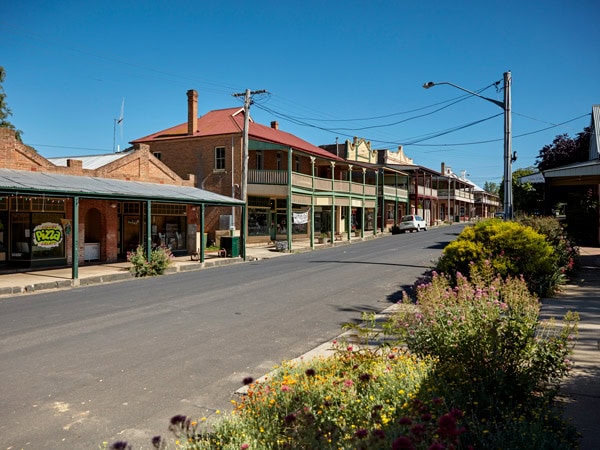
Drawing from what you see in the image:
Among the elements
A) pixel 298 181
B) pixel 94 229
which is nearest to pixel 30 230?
pixel 94 229

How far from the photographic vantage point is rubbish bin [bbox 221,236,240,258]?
23.9 m

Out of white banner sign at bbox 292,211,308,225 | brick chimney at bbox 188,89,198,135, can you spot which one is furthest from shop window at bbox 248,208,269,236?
brick chimney at bbox 188,89,198,135

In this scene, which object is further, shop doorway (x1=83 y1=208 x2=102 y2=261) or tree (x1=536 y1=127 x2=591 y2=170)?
tree (x1=536 y1=127 x2=591 y2=170)

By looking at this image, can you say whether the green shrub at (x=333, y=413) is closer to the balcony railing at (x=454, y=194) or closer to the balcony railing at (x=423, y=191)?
the balcony railing at (x=423, y=191)

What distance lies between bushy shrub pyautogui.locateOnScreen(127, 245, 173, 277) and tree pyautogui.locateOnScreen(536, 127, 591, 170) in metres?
29.8

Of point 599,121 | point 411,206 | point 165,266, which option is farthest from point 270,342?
point 411,206

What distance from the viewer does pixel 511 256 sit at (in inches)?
431

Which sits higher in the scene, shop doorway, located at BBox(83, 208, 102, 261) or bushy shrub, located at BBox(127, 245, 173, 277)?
shop doorway, located at BBox(83, 208, 102, 261)

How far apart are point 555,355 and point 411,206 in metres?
56.4

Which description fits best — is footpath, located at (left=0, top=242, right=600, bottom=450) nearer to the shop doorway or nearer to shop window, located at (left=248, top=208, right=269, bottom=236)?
the shop doorway

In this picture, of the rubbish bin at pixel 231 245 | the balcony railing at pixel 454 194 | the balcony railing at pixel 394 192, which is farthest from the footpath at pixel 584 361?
the balcony railing at pixel 454 194

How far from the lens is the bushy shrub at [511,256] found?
1076 cm

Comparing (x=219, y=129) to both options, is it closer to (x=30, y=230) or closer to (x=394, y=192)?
(x=30, y=230)

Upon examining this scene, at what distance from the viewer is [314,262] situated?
2130 centimetres
